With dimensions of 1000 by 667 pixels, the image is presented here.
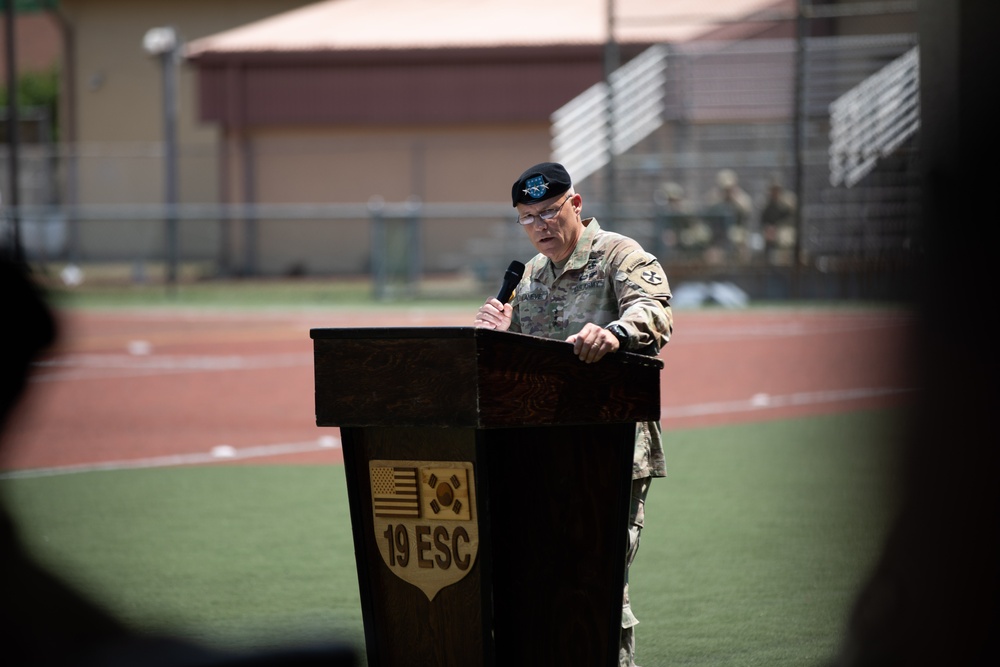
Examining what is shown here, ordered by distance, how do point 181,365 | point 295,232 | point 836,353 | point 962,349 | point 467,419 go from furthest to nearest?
point 295,232, point 181,365, point 467,419, point 836,353, point 962,349

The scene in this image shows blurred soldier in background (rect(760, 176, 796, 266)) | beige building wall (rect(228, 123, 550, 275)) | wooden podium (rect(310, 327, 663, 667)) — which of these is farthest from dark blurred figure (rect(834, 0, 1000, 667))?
beige building wall (rect(228, 123, 550, 275))

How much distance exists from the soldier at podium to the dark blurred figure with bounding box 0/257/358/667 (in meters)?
1.80

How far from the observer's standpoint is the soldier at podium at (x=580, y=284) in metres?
3.85

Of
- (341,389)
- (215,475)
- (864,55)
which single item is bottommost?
(215,475)

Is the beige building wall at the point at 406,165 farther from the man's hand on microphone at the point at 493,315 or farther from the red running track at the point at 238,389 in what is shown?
the man's hand on microphone at the point at 493,315

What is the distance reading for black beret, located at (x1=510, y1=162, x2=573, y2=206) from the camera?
390 centimetres

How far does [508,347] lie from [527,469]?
494 millimetres

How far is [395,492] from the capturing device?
3361 millimetres

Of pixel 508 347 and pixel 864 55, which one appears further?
pixel 864 55

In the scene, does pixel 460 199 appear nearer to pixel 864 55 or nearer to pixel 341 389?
pixel 864 55

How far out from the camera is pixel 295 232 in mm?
31000

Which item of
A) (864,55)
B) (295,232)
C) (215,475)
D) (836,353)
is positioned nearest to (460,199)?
(295,232)

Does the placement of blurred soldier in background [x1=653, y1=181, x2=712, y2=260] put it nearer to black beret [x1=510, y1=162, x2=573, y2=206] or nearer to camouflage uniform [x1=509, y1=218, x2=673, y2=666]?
camouflage uniform [x1=509, y1=218, x2=673, y2=666]

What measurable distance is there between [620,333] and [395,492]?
0.70 metres
